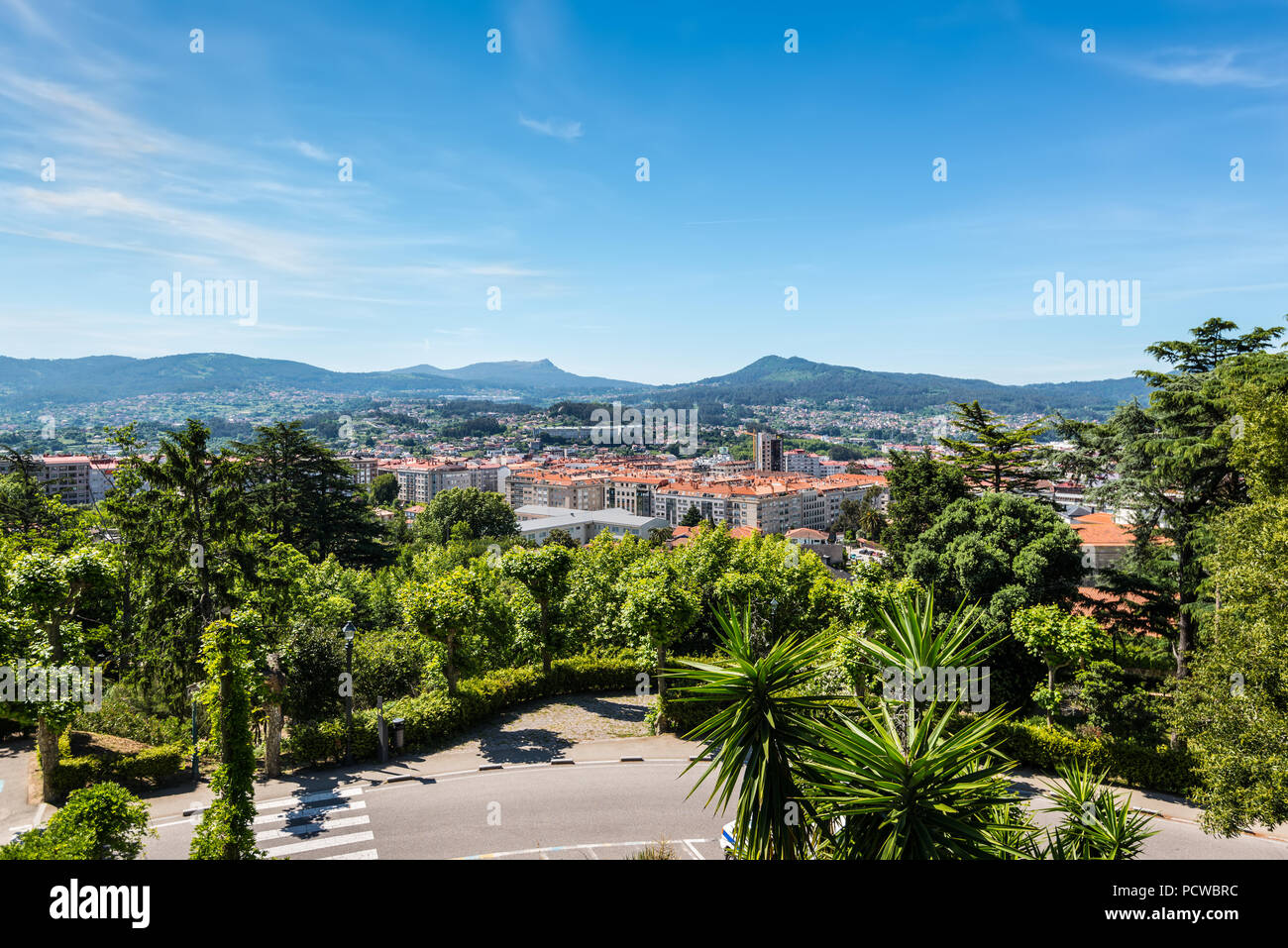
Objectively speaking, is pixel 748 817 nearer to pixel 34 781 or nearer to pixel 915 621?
pixel 915 621

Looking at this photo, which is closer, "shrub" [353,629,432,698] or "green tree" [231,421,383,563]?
"shrub" [353,629,432,698]

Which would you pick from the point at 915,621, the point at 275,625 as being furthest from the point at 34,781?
the point at 915,621

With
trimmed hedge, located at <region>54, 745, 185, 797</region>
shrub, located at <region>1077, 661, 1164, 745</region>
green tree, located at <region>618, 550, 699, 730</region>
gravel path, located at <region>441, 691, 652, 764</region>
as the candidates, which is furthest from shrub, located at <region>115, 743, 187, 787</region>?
shrub, located at <region>1077, 661, 1164, 745</region>

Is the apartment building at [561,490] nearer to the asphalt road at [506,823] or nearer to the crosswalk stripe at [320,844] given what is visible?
the asphalt road at [506,823]

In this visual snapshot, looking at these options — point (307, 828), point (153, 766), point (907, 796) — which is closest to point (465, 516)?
point (153, 766)

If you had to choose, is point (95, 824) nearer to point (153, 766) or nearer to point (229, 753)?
point (229, 753)

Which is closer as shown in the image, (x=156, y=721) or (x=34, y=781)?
(x=34, y=781)

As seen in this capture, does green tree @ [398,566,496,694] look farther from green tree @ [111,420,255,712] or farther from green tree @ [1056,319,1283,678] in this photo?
green tree @ [1056,319,1283,678]
